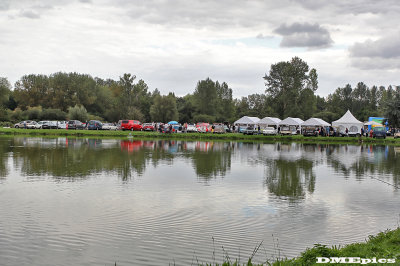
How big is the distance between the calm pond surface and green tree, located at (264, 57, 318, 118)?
8222 centimetres

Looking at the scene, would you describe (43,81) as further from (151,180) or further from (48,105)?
(151,180)

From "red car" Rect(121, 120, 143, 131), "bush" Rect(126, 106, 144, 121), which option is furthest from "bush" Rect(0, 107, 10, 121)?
"red car" Rect(121, 120, 143, 131)

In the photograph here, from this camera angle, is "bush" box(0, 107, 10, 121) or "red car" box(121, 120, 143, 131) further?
"bush" box(0, 107, 10, 121)

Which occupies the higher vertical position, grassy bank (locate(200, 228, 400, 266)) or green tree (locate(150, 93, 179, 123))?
green tree (locate(150, 93, 179, 123))

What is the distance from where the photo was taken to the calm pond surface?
32.8ft

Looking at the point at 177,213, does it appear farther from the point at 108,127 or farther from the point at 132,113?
the point at 132,113

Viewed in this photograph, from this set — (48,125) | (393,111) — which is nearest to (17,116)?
(48,125)

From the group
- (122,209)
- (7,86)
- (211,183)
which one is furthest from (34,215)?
(7,86)

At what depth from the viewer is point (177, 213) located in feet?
44.3

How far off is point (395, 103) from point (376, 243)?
252 feet

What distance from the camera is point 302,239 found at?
436 inches

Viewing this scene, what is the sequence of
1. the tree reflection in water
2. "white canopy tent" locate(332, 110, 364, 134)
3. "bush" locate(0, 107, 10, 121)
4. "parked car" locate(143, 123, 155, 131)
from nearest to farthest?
the tree reflection in water → "white canopy tent" locate(332, 110, 364, 134) → "parked car" locate(143, 123, 155, 131) → "bush" locate(0, 107, 10, 121)

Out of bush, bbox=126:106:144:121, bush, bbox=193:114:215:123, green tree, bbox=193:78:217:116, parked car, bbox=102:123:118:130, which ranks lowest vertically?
parked car, bbox=102:123:118:130

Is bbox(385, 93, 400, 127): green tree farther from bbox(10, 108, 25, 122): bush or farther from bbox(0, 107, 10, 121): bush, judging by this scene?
bbox(0, 107, 10, 121): bush
